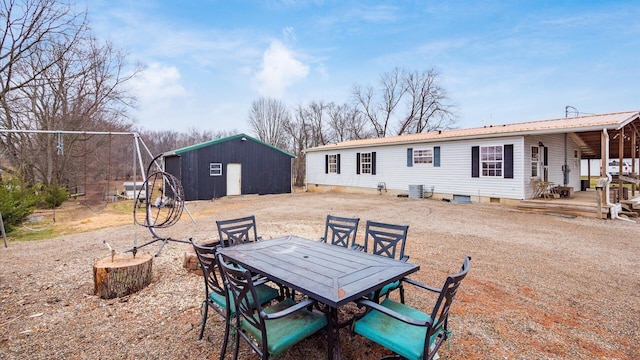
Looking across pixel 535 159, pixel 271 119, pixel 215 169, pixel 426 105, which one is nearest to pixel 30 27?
pixel 215 169

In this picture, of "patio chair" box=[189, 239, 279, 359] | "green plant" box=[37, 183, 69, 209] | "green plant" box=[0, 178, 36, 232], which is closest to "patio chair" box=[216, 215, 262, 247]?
"patio chair" box=[189, 239, 279, 359]

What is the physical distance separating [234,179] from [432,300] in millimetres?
13151

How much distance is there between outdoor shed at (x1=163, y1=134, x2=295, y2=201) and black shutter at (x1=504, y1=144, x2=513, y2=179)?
1064 centimetres

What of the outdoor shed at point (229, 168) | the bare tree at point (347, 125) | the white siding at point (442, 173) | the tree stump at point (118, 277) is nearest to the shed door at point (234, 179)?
the outdoor shed at point (229, 168)

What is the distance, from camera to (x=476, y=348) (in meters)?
2.31

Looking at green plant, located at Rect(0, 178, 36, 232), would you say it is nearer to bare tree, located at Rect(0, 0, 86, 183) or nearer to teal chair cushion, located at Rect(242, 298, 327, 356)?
Answer: bare tree, located at Rect(0, 0, 86, 183)

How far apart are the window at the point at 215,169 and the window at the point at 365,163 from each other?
717 cm

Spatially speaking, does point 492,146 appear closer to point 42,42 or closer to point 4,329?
point 4,329

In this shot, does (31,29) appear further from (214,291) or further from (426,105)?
(426,105)

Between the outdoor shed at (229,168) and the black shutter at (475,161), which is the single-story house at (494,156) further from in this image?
the outdoor shed at (229,168)

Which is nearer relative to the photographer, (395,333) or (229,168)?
(395,333)

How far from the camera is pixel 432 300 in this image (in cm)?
319

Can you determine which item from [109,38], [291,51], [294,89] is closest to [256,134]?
[294,89]

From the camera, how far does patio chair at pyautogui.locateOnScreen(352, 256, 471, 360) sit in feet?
5.62
